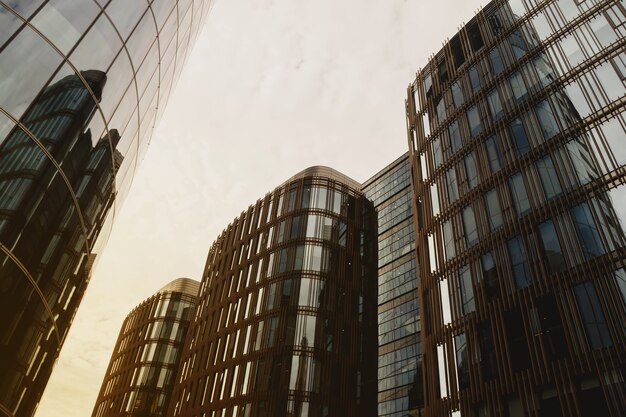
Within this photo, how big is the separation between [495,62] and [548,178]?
11.0 m

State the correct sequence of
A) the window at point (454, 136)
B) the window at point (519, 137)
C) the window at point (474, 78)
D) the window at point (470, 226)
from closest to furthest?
the window at point (519, 137), the window at point (470, 226), the window at point (454, 136), the window at point (474, 78)

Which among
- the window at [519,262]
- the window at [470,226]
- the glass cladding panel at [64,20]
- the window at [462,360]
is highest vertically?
the window at [470,226]

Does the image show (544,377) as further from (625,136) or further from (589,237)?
(625,136)

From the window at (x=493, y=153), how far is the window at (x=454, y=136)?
2707mm

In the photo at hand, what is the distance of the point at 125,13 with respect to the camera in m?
14.2

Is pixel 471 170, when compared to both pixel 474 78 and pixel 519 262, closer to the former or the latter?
pixel 474 78

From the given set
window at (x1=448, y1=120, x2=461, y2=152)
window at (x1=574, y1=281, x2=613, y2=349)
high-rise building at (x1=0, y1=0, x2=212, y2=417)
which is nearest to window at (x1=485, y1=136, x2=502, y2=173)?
window at (x1=448, y1=120, x2=461, y2=152)

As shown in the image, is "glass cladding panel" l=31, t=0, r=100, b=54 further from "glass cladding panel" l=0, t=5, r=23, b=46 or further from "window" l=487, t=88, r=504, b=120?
"window" l=487, t=88, r=504, b=120

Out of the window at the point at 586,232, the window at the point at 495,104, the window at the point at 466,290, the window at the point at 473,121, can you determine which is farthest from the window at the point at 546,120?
the window at the point at 466,290

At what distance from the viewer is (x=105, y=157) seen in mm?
14703

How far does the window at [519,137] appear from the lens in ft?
85.3

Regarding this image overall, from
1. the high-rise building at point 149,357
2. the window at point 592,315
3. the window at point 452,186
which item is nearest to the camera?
the window at point 592,315

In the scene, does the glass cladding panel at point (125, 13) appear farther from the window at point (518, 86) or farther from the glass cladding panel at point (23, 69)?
the window at point (518, 86)

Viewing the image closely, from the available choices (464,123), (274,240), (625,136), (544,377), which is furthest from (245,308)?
(625,136)
